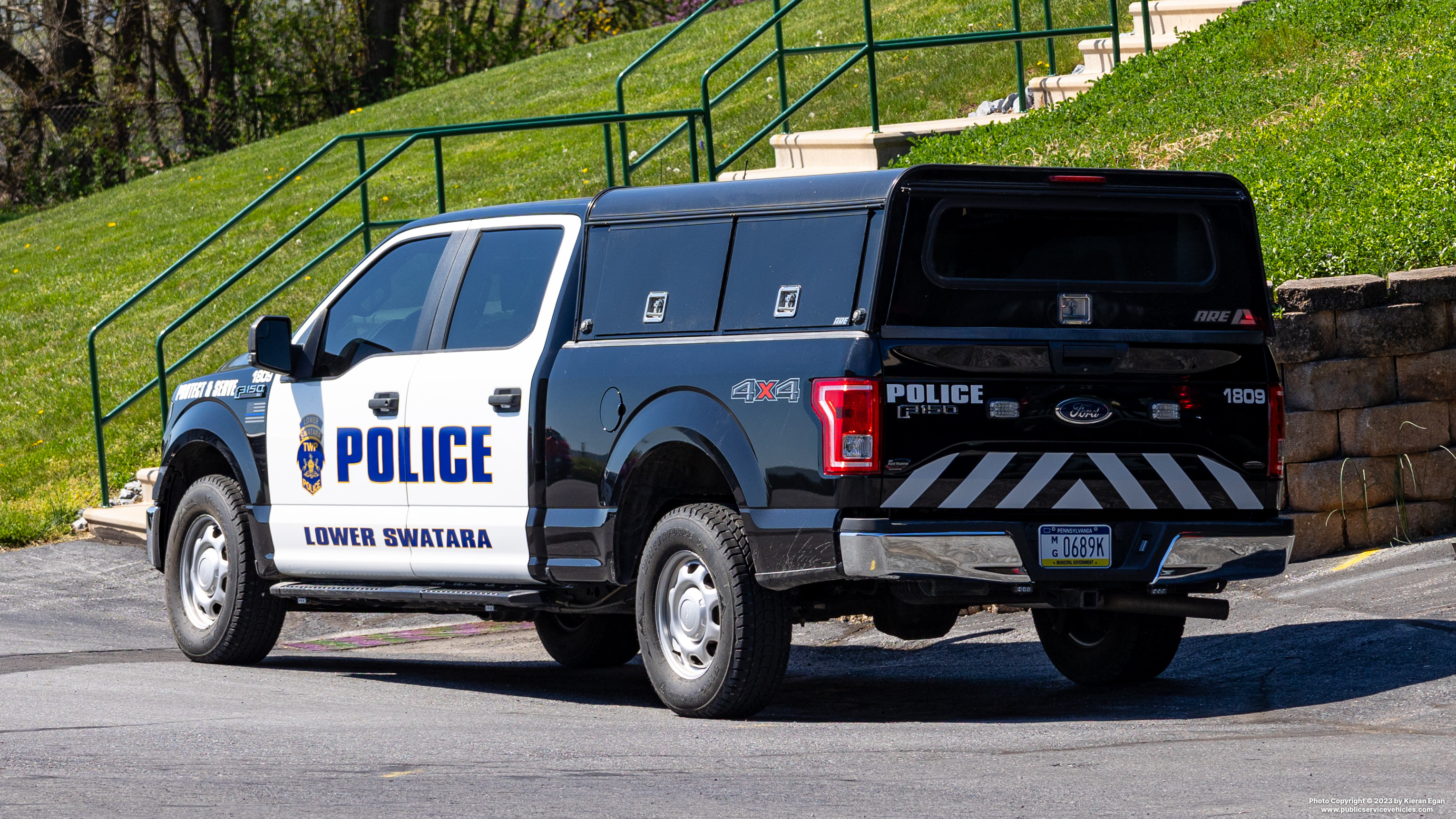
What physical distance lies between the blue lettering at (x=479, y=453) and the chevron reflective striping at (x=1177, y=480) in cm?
265

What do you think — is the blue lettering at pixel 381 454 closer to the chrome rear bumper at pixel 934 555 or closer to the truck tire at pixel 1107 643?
the chrome rear bumper at pixel 934 555

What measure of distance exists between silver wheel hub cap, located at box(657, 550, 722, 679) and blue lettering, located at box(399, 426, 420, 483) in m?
1.46

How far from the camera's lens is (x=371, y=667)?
9.09m

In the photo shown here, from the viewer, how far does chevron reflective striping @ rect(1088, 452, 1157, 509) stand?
654 centimetres

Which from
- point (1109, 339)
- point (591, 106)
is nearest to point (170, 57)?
point (591, 106)

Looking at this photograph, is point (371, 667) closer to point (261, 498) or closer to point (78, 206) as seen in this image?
point (261, 498)

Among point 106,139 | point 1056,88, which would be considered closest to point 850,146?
point 1056,88

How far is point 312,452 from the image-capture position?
8.36 m

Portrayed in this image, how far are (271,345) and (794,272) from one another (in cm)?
286

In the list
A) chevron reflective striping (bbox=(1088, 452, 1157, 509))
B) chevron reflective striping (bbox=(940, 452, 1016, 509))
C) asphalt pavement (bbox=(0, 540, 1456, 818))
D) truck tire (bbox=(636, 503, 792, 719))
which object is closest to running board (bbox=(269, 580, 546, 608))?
asphalt pavement (bbox=(0, 540, 1456, 818))

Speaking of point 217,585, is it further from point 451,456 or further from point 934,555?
point 934,555

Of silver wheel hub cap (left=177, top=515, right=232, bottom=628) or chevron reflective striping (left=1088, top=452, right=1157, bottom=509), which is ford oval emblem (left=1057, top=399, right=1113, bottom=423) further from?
silver wheel hub cap (left=177, top=515, right=232, bottom=628)

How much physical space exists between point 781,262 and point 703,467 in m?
0.91

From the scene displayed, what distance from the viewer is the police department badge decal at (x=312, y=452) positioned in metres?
8.32
